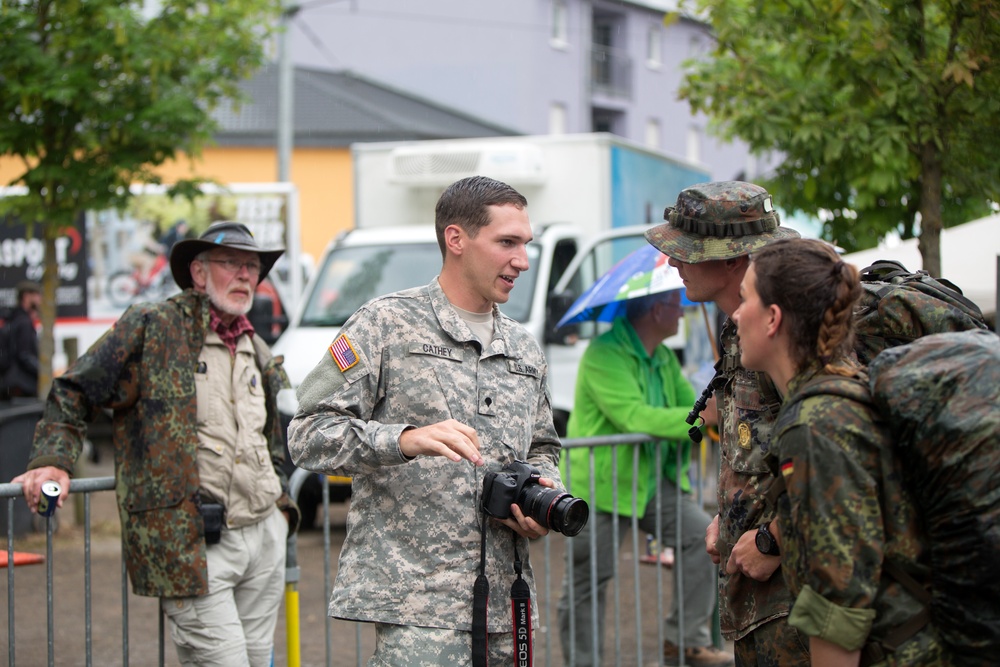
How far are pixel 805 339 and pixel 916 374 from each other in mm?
264

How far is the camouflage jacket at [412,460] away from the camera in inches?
120

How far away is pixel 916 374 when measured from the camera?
7.14 feet

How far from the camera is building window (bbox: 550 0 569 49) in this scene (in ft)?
121

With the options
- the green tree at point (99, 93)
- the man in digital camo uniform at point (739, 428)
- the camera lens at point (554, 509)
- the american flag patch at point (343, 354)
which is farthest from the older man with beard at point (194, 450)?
the green tree at point (99, 93)

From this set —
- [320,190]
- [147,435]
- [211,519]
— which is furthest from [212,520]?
[320,190]

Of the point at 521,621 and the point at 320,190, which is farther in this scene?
the point at 320,190

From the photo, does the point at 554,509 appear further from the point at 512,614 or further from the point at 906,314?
the point at 906,314

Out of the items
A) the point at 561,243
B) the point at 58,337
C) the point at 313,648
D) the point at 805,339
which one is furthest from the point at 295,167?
the point at 805,339

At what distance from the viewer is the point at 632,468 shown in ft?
17.3

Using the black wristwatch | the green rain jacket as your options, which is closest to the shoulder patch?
the black wristwatch

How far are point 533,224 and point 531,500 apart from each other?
26.9 feet

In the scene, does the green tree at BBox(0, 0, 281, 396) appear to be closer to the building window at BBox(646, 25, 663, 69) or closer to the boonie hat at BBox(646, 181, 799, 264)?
the boonie hat at BBox(646, 181, 799, 264)

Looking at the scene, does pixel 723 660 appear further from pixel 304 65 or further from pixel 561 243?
pixel 304 65

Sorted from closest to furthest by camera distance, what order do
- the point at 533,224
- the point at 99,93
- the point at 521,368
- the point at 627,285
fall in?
the point at 521,368 < the point at 627,285 < the point at 99,93 < the point at 533,224
